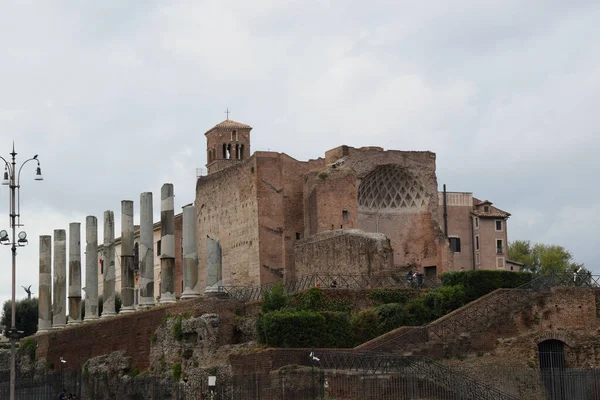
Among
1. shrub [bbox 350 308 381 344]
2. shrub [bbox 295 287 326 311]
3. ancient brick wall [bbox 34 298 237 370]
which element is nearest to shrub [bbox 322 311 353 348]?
shrub [bbox 350 308 381 344]

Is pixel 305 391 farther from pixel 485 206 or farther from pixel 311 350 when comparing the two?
pixel 485 206

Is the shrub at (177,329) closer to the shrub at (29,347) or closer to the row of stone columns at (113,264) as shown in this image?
the row of stone columns at (113,264)

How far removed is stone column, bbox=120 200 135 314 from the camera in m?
51.2

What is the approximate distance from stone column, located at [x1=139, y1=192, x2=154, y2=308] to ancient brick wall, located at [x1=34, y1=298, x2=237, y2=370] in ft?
5.57

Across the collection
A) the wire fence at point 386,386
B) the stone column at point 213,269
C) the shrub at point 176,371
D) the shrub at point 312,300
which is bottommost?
the wire fence at point 386,386

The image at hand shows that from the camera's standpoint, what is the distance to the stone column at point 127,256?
168ft

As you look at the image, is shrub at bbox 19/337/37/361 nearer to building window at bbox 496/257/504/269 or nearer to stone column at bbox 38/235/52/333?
stone column at bbox 38/235/52/333

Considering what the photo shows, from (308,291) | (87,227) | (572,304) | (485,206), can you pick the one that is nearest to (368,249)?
(308,291)

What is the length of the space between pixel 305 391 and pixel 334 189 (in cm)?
1660

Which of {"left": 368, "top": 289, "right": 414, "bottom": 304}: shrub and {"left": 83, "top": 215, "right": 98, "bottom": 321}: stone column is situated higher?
{"left": 83, "top": 215, "right": 98, "bottom": 321}: stone column

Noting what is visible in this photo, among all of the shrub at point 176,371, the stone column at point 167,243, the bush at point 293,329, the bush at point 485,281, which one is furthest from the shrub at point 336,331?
the stone column at point 167,243

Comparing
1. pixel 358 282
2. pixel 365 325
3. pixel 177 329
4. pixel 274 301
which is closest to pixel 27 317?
pixel 177 329

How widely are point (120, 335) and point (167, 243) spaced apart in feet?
13.1

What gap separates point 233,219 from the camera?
55.1 meters
